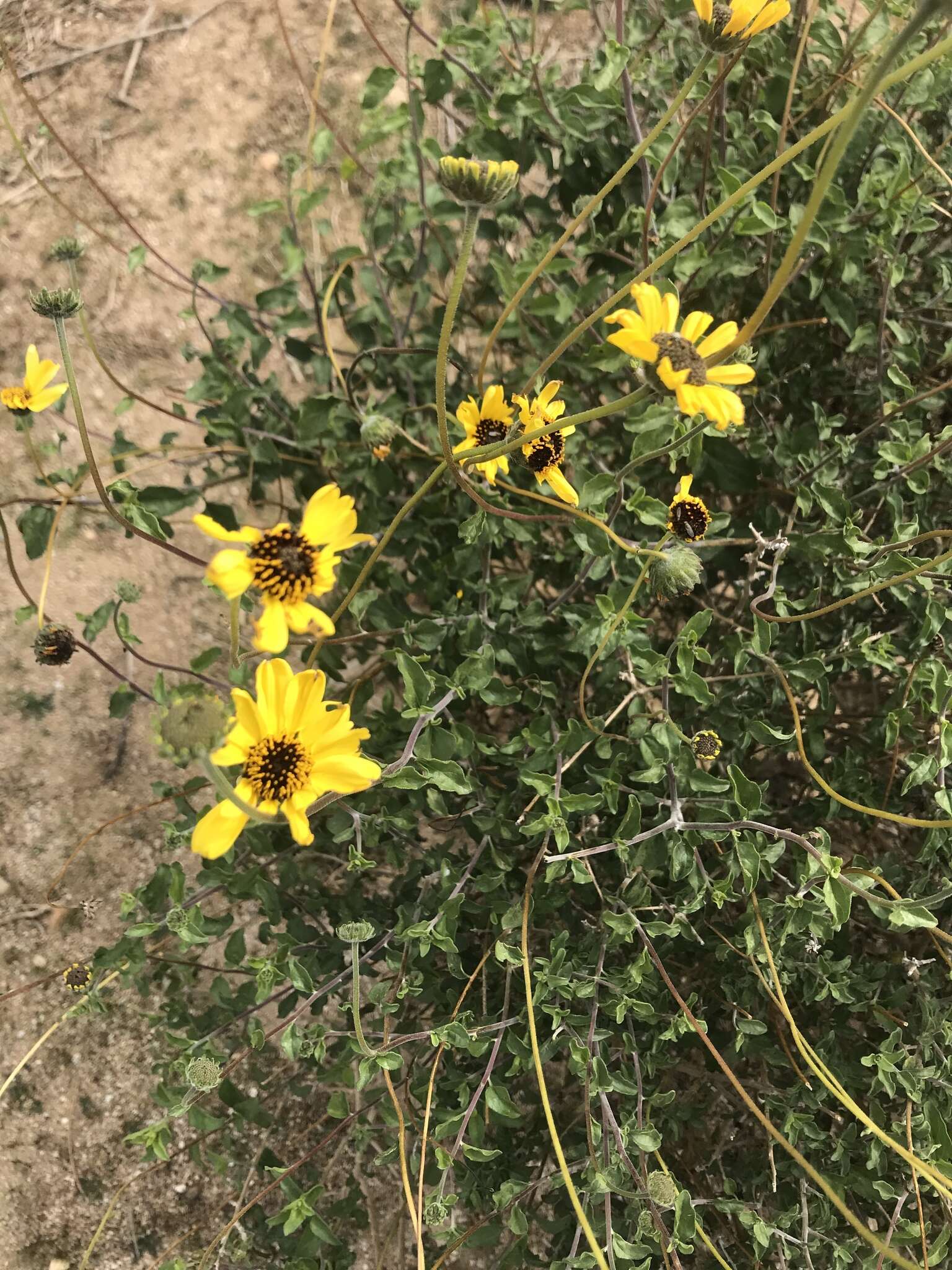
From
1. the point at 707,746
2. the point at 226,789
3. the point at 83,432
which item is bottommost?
the point at 707,746

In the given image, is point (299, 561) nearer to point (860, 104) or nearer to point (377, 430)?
point (377, 430)

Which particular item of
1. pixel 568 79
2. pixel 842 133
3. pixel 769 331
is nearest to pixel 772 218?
pixel 769 331

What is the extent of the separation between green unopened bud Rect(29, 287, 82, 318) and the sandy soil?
0.69m

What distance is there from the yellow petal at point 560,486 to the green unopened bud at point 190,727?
0.65 metres

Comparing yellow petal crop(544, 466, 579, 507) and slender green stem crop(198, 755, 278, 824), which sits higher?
yellow petal crop(544, 466, 579, 507)

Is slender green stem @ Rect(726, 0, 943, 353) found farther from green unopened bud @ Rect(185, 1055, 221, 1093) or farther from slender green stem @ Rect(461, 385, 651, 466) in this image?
green unopened bud @ Rect(185, 1055, 221, 1093)

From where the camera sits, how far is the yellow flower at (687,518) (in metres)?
1.48

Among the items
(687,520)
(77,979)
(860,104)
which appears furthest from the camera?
(77,979)

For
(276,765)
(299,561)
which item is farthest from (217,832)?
(299,561)

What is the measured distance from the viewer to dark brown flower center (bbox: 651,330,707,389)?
110 centimetres

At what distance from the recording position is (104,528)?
2670 millimetres

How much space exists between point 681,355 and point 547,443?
1.37ft

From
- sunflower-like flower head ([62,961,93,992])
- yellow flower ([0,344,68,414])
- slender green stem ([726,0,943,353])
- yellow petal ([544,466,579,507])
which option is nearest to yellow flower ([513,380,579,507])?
yellow petal ([544,466,579,507])

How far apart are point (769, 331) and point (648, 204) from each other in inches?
20.5
